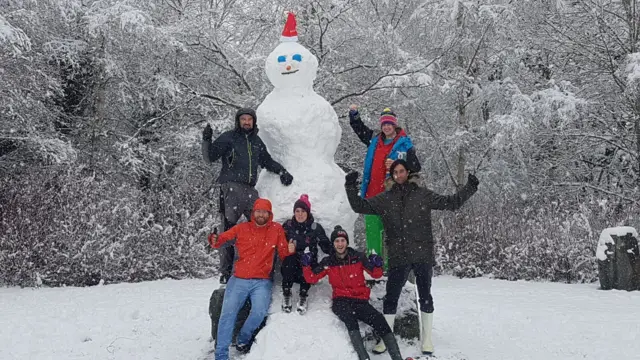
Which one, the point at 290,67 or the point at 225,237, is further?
the point at 290,67

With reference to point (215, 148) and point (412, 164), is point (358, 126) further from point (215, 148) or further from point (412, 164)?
point (215, 148)

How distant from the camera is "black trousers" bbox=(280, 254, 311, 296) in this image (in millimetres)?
4320

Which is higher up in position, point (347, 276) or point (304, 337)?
point (347, 276)

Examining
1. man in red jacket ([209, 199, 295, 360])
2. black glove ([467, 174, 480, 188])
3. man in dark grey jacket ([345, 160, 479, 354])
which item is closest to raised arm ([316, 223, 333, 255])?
man in red jacket ([209, 199, 295, 360])

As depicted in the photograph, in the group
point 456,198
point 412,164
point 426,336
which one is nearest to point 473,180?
point 456,198

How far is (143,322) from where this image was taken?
19.5 ft

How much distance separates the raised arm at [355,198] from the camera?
13.3ft

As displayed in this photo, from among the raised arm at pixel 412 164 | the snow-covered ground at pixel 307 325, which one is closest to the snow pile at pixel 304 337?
the snow-covered ground at pixel 307 325

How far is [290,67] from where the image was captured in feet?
16.3

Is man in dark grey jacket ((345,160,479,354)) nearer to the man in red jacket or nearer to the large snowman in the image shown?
the large snowman

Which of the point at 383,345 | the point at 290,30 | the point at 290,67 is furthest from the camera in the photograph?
the point at 290,30

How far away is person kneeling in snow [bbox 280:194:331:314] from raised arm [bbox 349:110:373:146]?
88 centimetres

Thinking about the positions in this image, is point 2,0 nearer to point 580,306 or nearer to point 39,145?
point 39,145

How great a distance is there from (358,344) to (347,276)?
1.63 ft
